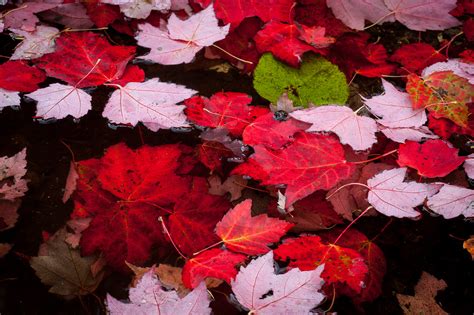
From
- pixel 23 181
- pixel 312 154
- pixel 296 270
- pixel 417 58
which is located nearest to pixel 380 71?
pixel 417 58

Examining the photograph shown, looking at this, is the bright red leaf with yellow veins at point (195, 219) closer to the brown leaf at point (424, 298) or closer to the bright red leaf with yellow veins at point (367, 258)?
the bright red leaf with yellow veins at point (367, 258)

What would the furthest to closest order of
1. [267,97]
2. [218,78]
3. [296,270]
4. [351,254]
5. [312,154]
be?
1. [218,78]
2. [267,97]
3. [312,154]
4. [351,254]
5. [296,270]

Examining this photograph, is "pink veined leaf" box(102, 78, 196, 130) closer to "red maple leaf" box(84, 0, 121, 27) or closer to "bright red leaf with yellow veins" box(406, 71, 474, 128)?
"red maple leaf" box(84, 0, 121, 27)

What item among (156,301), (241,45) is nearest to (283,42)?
(241,45)

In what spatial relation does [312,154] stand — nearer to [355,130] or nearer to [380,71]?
[355,130]

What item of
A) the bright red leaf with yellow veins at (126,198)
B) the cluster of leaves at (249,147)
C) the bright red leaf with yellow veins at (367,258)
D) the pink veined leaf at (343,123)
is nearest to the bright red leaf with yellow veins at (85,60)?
the cluster of leaves at (249,147)

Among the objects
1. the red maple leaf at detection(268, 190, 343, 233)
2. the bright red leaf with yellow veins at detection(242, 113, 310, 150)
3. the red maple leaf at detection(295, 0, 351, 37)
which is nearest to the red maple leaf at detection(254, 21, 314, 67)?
the red maple leaf at detection(295, 0, 351, 37)

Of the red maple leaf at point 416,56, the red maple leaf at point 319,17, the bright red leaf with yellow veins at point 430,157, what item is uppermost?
the red maple leaf at point 319,17
